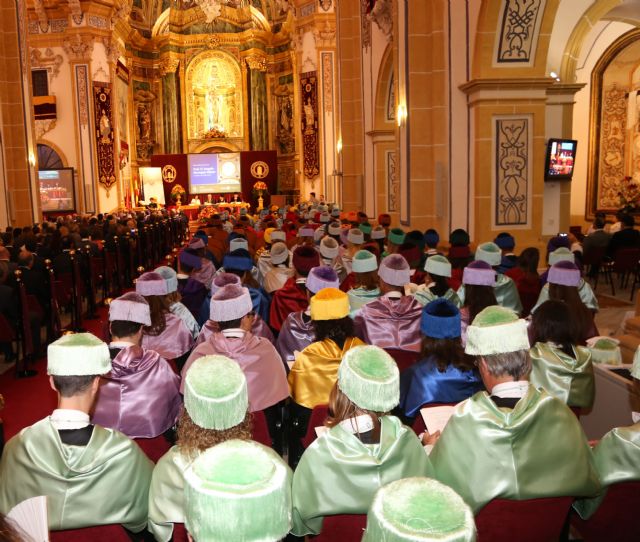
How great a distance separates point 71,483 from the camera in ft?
8.75

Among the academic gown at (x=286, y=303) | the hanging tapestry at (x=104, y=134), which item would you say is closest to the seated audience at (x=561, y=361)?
the academic gown at (x=286, y=303)

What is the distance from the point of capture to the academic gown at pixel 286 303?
705 centimetres

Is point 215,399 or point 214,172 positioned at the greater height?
point 214,172

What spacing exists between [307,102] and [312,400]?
25.5 meters

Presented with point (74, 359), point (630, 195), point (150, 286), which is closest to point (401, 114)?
point (630, 195)

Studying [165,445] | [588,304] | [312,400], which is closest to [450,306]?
[312,400]

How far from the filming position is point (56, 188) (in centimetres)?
2562

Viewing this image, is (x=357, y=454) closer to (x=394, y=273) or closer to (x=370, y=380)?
(x=370, y=380)

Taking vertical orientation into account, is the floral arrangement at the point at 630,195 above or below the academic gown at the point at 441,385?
above

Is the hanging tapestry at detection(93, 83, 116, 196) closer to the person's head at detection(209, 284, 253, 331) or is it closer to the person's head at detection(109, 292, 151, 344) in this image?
the person's head at detection(209, 284, 253, 331)

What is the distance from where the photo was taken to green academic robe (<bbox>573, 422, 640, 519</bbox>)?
287 cm

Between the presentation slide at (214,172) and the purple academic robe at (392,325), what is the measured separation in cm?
2977

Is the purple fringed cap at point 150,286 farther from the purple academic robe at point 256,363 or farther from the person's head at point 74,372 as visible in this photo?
the person's head at point 74,372

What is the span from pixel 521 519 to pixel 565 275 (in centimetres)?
355
